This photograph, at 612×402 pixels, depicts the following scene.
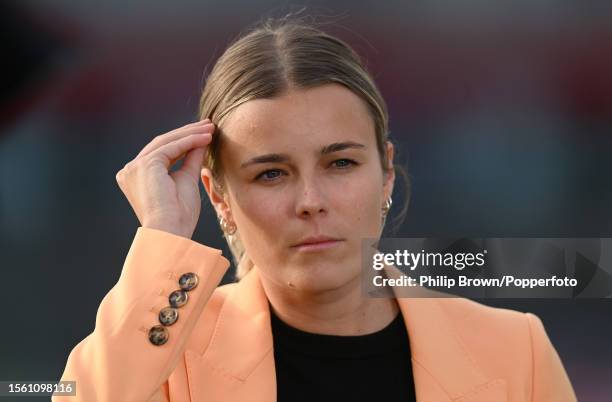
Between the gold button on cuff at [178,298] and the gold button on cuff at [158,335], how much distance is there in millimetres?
55

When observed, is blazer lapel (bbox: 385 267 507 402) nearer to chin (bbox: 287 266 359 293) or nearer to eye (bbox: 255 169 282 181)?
chin (bbox: 287 266 359 293)

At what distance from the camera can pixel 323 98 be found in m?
1.95

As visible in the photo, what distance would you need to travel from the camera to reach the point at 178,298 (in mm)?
1790

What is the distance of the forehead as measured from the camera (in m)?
1.90

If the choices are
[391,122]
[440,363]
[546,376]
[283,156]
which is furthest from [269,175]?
[391,122]

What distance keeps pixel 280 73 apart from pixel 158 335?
0.66 m

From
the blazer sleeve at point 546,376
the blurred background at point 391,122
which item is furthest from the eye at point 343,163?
the blurred background at point 391,122

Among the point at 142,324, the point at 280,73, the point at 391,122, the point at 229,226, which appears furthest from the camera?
the point at 391,122

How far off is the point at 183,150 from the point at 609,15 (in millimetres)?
2250

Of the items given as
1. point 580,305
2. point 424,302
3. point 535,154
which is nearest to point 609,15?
point 535,154

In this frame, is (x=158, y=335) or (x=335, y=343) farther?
(x=335, y=343)

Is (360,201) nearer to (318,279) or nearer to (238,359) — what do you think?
(318,279)

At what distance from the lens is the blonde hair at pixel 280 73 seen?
196 cm

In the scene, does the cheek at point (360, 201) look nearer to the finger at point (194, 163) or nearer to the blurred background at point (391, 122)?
the finger at point (194, 163)
